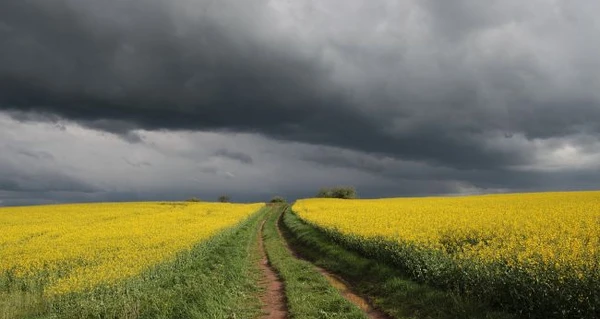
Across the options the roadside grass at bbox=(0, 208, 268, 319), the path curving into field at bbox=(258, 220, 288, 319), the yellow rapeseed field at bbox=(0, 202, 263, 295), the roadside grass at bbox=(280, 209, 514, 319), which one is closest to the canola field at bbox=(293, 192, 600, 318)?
the roadside grass at bbox=(280, 209, 514, 319)

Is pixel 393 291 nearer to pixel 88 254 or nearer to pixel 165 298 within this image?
pixel 165 298

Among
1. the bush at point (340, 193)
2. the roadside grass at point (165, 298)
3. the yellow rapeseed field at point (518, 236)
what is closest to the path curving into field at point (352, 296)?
the roadside grass at point (165, 298)

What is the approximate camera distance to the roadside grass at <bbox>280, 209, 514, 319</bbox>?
1179cm

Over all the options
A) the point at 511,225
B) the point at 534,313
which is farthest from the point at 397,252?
the point at 534,313

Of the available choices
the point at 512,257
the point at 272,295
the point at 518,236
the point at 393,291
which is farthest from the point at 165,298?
the point at 518,236

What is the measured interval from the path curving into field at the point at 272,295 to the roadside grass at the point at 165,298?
30 cm

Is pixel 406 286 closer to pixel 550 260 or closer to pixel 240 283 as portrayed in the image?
pixel 550 260

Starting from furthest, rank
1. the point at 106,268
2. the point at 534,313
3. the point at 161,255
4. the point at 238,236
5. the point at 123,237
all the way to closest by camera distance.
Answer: the point at 238,236 → the point at 123,237 → the point at 161,255 → the point at 106,268 → the point at 534,313

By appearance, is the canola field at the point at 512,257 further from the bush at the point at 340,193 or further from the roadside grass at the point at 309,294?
the bush at the point at 340,193

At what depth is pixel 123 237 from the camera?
87.5 ft

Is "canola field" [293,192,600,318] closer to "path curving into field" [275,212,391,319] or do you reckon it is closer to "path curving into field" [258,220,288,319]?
"path curving into field" [275,212,391,319]

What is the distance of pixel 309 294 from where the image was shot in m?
14.8

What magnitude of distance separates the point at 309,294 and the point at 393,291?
2738 mm

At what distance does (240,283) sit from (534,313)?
33.1 feet
